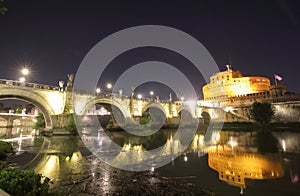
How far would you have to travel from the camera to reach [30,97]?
27.2 m

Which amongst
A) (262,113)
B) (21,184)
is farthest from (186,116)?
(21,184)

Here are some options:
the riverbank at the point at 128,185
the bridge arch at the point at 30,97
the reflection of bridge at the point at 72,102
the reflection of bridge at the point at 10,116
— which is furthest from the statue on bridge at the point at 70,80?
the reflection of bridge at the point at 10,116

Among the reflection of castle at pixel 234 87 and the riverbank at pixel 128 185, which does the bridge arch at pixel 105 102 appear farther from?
the reflection of castle at pixel 234 87

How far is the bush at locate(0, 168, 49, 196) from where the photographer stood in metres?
4.52

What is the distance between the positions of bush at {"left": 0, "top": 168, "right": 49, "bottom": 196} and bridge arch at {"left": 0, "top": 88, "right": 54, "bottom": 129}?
2539 cm

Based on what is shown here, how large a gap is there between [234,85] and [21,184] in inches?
3703

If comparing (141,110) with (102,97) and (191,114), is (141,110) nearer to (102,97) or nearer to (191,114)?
(102,97)

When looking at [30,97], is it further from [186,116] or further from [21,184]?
[186,116]

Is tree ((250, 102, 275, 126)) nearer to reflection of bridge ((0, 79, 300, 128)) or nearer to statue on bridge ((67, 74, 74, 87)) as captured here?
reflection of bridge ((0, 79, 300, 128))

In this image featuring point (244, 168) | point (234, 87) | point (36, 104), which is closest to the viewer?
point (244, 168)

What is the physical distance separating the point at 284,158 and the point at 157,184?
9.16 metres

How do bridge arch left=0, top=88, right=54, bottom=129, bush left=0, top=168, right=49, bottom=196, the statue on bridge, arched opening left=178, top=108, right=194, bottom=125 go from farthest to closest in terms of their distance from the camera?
arched opening left=178, top=108, right=194, bottom=125 < the statue on bridge < bridge arch left=0, top=88, right=54, bottom=129 < bush left=0, top=168, right=49, bottom=196

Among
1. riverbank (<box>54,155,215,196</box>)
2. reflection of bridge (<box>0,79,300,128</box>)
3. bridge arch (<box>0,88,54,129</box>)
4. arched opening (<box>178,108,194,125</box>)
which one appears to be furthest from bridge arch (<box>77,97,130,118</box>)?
riverbank (<box>54,155,215,196</box>)

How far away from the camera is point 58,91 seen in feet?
100
